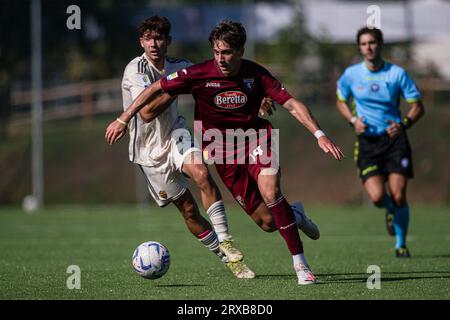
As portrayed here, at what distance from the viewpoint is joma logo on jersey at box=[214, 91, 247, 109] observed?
24.5 ft

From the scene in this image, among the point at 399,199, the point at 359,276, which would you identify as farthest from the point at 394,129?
the point at 359,276

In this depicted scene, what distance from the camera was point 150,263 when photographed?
7.30m

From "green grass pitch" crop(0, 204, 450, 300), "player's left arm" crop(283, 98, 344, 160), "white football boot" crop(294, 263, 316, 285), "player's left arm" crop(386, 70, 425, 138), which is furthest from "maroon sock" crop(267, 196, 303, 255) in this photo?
"player's left arm" crop(386, 70, 425, 138)

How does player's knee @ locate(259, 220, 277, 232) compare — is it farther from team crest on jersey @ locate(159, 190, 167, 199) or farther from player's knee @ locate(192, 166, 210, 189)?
team crest on jersey @ locate(159, 190, 167, 199)

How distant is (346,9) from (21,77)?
35.2ft

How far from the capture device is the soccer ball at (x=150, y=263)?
7289mm

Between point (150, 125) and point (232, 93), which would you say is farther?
point (150, 125)

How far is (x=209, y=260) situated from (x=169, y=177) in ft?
6.10

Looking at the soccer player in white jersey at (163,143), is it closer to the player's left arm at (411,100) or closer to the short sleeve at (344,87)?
the short sleeve at (344,87)

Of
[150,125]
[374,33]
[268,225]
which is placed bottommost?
[268,225]

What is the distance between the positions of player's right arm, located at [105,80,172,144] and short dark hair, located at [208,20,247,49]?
62cm

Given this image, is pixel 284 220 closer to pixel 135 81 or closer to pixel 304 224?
pixel 304 224
